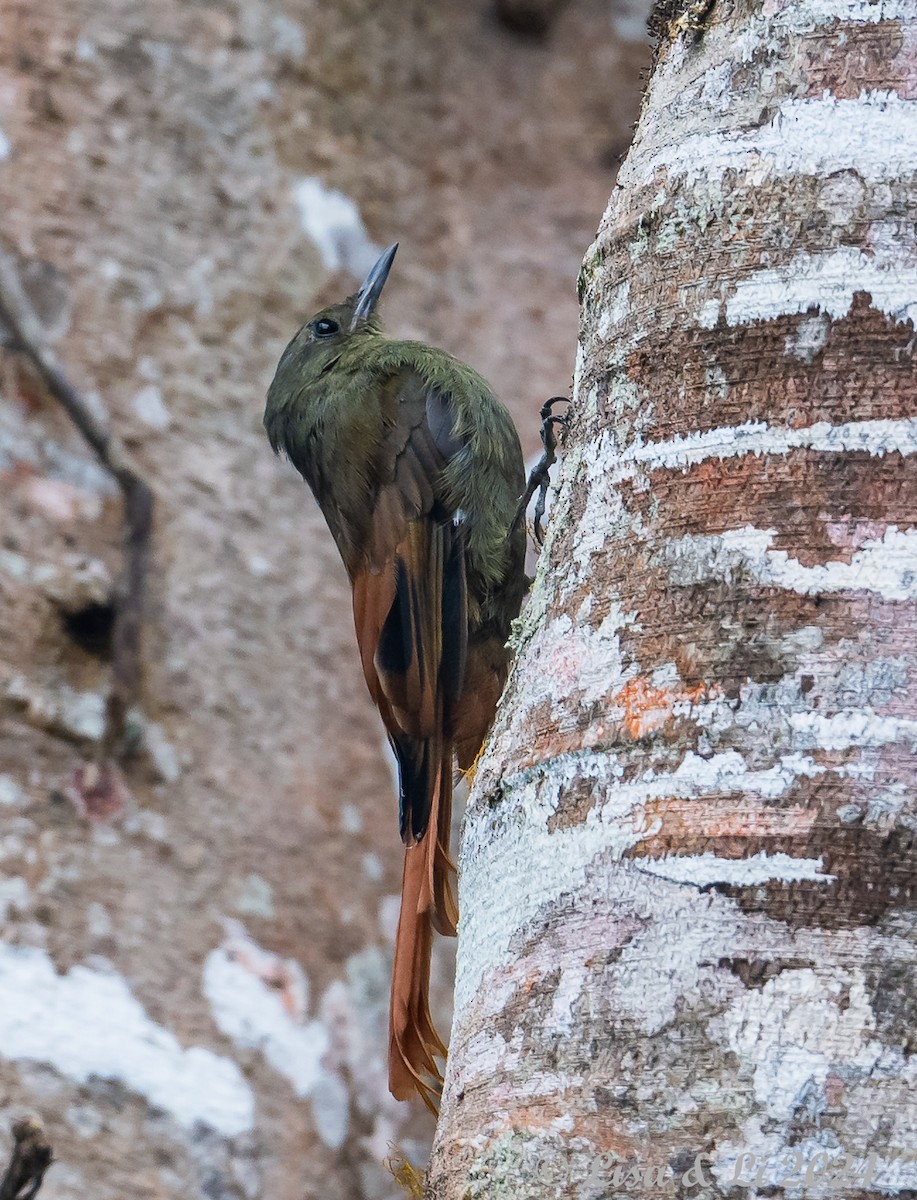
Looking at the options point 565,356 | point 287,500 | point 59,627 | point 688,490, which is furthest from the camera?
point 565,356

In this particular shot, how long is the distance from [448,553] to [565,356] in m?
1.53

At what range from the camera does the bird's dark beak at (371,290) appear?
13.6 ft

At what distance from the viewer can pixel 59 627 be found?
Result: 3.67 m

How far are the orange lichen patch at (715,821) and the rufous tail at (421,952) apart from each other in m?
1.08

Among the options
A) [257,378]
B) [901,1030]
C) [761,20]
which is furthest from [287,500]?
[901,1030]

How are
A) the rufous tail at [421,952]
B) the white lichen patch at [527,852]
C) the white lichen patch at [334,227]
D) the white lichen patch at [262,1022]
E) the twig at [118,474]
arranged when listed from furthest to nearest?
the white lichen patch at [334,227] → the twig at [118,474] → the white lichen patch at [262,1022] → the rufous tail at [421,952] → the white lichen patch at [527,852]

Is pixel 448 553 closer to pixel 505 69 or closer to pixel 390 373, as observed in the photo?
pixel 390 373

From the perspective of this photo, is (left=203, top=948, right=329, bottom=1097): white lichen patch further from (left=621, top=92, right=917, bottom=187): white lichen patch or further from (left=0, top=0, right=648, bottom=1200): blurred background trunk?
(left=621, top=92, right=917, bottom=187): white lichen patch

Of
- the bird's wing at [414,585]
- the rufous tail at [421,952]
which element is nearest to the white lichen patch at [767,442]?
the rufous tail at [421,952]

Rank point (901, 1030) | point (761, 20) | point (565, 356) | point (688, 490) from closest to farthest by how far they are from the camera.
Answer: point (901, 1030) → point (688, 490) → point (761, 20) → point (565, 356)

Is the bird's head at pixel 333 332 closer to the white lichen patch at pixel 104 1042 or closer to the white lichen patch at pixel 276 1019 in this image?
the white lichen patch at pixel 276 1019

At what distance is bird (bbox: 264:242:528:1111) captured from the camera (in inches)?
138

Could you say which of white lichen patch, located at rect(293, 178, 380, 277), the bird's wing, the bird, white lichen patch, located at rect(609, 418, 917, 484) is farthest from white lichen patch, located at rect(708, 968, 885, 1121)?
white lichen patch, located at rect(293, 178, 380, 277)

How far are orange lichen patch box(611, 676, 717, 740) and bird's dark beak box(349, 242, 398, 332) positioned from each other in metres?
2.57
